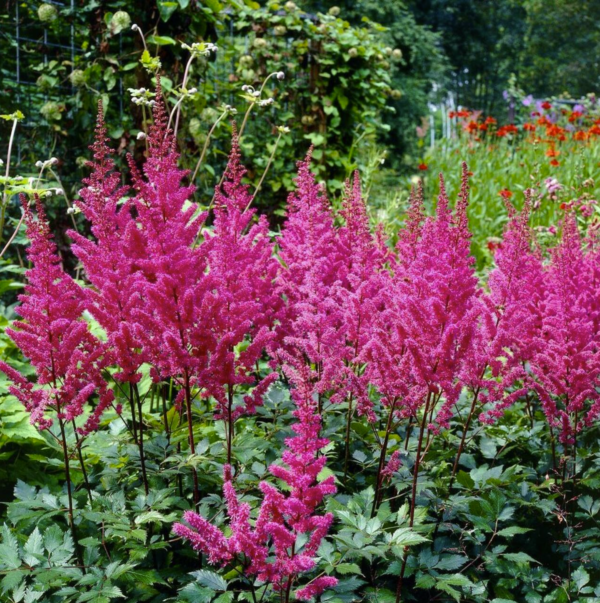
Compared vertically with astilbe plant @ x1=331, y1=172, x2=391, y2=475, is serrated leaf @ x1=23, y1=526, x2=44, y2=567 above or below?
below

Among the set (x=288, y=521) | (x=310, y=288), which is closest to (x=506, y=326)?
(x=310, y=288)

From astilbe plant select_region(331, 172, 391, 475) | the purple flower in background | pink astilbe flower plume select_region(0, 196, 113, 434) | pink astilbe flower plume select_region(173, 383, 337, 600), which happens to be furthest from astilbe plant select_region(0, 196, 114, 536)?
the purple flower in background

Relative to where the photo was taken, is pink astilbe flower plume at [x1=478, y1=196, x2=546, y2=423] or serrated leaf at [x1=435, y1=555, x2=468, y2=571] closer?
serrated leaf at [x1=435, y1=555, x2=468, y2=571]

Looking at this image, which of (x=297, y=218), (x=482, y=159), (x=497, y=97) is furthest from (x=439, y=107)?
(x=297, y=218)

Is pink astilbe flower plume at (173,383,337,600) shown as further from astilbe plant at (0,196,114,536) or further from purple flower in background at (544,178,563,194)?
purple flower in background at (544,178,563,194)

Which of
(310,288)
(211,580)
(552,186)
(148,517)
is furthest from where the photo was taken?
(552,186)

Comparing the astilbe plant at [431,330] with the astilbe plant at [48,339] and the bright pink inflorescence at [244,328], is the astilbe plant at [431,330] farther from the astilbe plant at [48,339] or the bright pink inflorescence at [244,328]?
the astilbe plant at [48,339]

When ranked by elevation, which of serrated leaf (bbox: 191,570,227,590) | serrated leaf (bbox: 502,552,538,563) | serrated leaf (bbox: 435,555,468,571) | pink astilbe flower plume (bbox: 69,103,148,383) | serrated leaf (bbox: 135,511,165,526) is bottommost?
serrated leaf (bbox: 502,552,538,563)

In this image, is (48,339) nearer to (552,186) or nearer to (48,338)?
(48,338)

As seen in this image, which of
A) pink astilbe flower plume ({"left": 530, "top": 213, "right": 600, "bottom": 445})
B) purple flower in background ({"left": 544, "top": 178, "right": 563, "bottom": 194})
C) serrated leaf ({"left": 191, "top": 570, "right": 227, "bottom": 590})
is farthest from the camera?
purple flower in background ({"left": 544, "top": 178, "right": 563, "bottom": 194})

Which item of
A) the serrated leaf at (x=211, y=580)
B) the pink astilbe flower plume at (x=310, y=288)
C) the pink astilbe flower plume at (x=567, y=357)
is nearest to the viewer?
the serrated leaf at (x=211, y=580)

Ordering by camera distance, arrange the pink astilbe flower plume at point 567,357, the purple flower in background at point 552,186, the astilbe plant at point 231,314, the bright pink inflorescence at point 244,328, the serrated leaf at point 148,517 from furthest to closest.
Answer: the purple flower in background at point 552,186 → the pink astilbe flower plume at point 567,357 → the astilbe plant at point 231,314 → the bright pink inflorescence at point 244,328 → the serrated leaf at point 148,517

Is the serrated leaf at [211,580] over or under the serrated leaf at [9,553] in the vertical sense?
over

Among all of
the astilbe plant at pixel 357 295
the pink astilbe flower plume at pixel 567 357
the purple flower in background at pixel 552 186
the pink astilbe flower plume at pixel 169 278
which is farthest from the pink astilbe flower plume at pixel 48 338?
the purple flower in background at pixel 552 186
